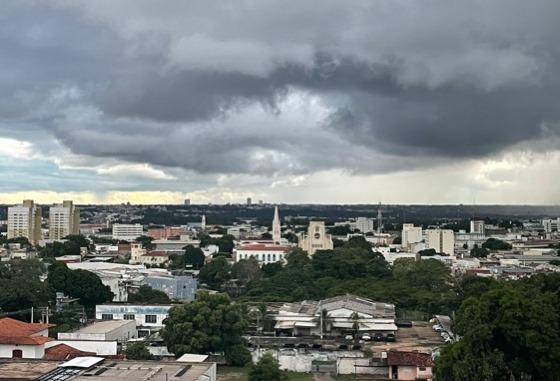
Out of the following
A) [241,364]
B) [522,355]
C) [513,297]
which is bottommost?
[241,364]

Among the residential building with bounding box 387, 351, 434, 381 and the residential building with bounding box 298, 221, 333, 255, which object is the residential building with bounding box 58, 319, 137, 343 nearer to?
the residential building with bounding box 387, 351, 434, 381

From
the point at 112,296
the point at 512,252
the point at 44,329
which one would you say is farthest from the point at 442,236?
the point at 44,329

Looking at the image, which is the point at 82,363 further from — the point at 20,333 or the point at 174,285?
the point at 174,285

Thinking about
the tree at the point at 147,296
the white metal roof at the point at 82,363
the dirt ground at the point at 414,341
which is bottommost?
the dirt ground at the point at 414,341

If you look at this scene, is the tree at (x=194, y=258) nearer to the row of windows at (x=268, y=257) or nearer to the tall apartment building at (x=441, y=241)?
the row of windows at (x=268, y=257)

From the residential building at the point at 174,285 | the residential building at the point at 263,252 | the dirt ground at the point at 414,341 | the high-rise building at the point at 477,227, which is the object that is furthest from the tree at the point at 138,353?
the high-rise building at the point at 477,227

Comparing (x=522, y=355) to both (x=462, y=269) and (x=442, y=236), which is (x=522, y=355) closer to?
(x=462, y=269)
